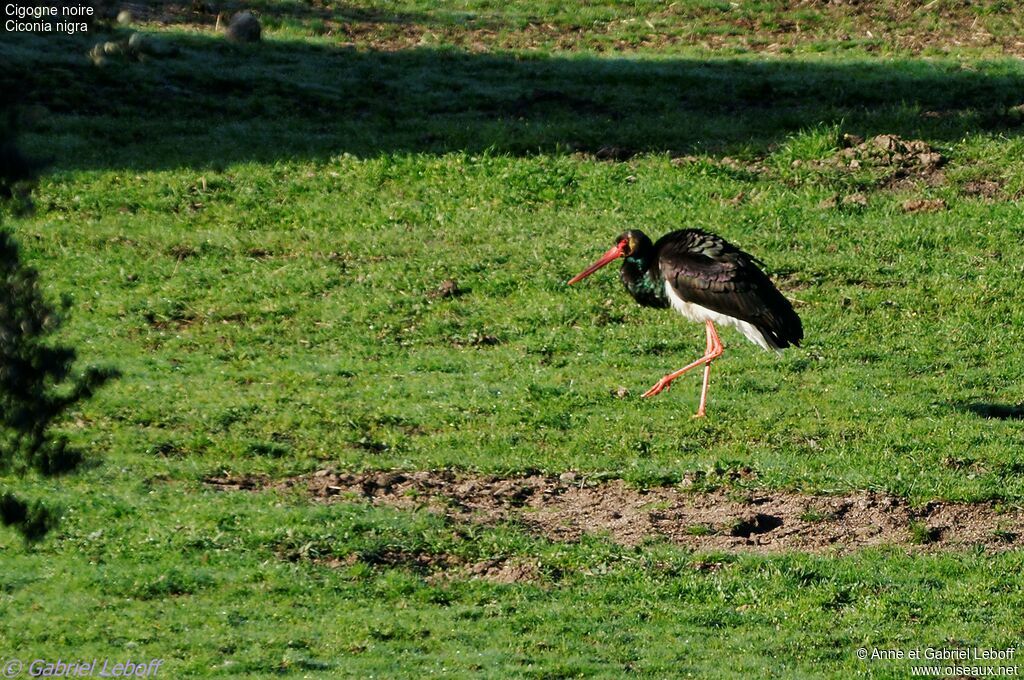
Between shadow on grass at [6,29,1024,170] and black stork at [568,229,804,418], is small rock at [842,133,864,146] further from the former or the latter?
black stork at [568,229,804,418]

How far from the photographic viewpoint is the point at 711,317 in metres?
14.6

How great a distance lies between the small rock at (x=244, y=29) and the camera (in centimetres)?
2605

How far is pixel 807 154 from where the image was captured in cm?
2034

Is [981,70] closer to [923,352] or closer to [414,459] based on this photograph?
[923,352]

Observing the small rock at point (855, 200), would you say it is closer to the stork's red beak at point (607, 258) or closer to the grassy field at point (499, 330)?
the grassy field at point (499, 330)

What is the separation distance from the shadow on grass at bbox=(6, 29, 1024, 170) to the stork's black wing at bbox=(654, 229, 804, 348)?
19.3 feet

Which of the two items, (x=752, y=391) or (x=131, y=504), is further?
(x=752, y=391)

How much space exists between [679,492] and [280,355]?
480 centimetres

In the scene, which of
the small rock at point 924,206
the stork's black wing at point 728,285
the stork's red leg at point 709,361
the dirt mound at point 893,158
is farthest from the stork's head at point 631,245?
the dirt mound at point 893,158

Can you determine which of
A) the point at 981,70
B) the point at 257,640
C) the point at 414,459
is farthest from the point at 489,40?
the point at 257,640

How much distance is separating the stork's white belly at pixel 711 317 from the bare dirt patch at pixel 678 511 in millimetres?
2482

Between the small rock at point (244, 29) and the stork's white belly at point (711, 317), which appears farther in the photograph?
the small rock at point (244, 29)

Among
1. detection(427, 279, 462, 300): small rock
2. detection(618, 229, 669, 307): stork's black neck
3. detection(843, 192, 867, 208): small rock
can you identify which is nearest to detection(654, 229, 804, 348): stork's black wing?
detection(618, 229, 669, 307): stork's black neck

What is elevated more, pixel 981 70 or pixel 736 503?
pixel 981 70
